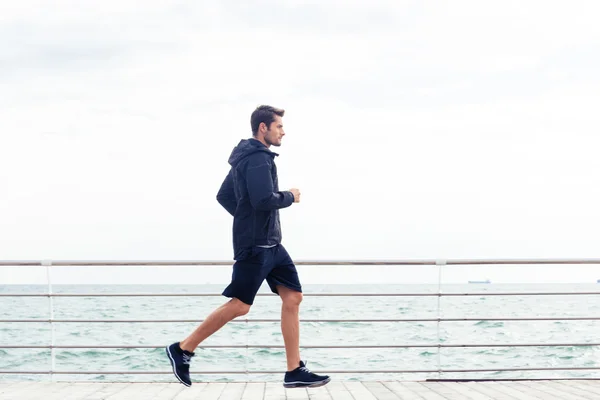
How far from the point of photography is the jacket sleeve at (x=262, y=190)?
404 centimetres

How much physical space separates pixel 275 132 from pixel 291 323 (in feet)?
4.00

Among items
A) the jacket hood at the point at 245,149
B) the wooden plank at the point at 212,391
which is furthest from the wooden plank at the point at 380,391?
the jacket hood at the point at 245,149

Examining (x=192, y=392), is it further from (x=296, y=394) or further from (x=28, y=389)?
(x=28, y=389)

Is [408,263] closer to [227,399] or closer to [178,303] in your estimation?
[227,399]

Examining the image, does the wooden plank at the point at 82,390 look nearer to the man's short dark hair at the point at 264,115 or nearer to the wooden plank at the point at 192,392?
the wooden plank at the point at 192,392

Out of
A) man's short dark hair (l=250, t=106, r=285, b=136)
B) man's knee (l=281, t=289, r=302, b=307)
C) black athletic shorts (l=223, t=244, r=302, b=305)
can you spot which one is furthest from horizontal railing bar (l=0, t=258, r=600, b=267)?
man's short dark hair (l=250, t=106, r=285, b=136)

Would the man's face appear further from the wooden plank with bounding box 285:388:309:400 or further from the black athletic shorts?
the wooden plank with bounding box 285:388:309:400

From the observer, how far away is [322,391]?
4.74m

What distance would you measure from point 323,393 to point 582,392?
1.77 m

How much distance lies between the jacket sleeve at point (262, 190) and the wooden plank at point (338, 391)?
137cm

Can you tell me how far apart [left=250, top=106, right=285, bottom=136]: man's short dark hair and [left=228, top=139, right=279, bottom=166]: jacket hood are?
108 mm

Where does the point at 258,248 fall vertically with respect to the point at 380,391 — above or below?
above

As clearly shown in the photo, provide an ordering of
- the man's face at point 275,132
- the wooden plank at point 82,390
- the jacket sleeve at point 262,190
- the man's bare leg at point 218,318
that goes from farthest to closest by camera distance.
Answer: the wooden plank at point 82,390
the man's face at point 275,132
the man's bare leg at point 218,318
the jacket sleeve at point 262,190

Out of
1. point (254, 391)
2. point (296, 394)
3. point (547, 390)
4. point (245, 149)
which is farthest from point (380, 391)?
point (245, 149)
